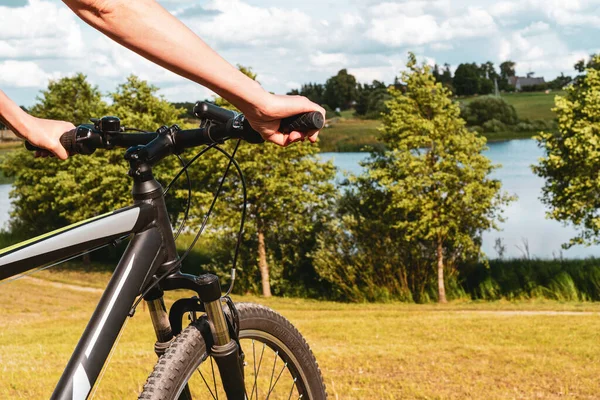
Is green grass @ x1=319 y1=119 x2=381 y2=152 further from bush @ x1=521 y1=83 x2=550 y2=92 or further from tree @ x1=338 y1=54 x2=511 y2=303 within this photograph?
bush @ x1=521 y1=83 x2=550 y2=92

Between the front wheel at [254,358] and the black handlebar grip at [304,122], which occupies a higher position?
the black handlebar grip at [304,122]

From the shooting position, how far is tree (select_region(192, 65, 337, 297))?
88.4 ft

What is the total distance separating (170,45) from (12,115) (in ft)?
3.54

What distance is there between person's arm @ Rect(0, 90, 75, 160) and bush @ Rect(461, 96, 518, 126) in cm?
5885

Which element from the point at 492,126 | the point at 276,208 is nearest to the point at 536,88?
the point at 492,126

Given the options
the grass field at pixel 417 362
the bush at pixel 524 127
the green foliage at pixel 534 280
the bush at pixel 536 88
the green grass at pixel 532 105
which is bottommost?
the green foliage at pixel 534 280

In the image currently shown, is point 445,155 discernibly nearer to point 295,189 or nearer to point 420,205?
point 420,205

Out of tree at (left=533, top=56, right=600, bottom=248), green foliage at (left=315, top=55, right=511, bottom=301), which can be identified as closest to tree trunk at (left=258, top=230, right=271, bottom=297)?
green foliage at (left=315, top=55, right=511, bottom=301)

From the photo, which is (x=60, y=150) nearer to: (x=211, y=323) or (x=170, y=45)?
(x=211, y=323)

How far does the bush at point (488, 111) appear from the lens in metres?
60.7

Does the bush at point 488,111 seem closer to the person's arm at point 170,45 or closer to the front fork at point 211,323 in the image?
the front fork at point 211,323

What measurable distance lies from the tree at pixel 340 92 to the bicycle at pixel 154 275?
65.2 metres

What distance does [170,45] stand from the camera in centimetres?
177

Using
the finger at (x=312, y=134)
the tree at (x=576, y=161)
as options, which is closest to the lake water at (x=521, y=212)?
the tree at (x=576, y=161)
